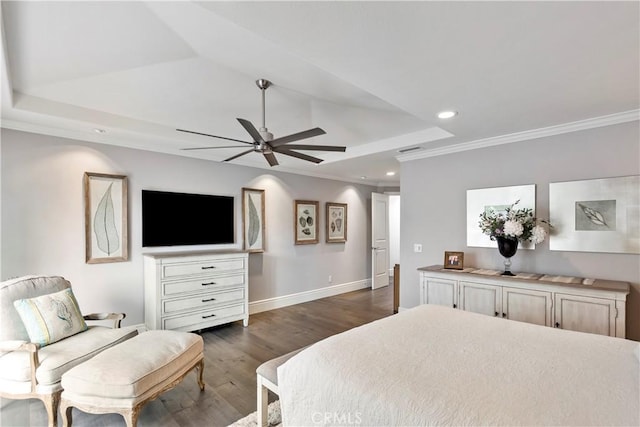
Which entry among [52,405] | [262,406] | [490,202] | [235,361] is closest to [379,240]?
[490,202]

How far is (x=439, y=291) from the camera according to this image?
11.9 feet

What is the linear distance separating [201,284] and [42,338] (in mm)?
1730

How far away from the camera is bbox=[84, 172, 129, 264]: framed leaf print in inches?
137

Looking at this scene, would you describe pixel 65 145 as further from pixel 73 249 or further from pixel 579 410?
pixel 579 410

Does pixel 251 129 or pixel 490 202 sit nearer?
pixel 251 129

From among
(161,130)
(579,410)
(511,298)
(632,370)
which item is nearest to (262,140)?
(161,130)

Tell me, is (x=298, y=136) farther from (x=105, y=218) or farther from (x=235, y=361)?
(x=105, y=218)

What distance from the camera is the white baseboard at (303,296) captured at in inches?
197

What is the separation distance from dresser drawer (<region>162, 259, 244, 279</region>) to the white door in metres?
3.19

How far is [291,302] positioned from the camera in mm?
5430

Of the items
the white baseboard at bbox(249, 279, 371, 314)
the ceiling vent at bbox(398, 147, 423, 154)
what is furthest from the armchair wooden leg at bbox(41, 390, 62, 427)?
the ceiling vent at bbox(398, 147, 423, 154)

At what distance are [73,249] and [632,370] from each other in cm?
469

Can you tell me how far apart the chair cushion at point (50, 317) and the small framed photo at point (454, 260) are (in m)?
3.86

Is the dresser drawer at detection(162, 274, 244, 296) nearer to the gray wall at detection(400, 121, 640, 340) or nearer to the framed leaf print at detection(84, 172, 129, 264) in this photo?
the framed leaf print at detection(84, 172, 129, 264)
